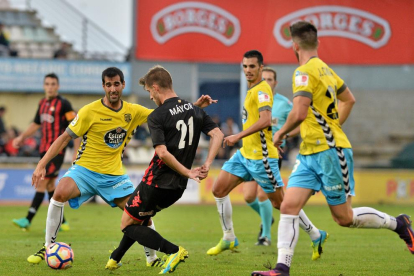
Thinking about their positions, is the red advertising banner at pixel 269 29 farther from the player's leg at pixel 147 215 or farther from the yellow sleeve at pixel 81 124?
the player's leg at pixel 147 215

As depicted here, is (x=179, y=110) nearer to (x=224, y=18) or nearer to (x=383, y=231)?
(x=383, y=231)

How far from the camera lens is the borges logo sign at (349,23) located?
2300 cm

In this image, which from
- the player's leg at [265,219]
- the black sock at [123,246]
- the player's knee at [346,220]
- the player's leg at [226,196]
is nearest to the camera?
the player's knee at [346,220]

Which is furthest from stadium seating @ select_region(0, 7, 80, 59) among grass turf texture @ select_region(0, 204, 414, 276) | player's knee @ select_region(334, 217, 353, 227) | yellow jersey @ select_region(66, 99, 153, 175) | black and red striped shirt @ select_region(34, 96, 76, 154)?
player's knee @ select_region(334, 217, 353, 227)

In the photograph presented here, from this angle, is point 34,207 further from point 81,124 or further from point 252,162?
point 252,162

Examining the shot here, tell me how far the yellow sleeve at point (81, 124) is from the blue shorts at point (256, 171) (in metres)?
2.06

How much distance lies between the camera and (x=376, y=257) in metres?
8.40

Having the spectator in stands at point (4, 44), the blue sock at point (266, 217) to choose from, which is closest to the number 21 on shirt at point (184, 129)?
the blue sock at point (266, 217)

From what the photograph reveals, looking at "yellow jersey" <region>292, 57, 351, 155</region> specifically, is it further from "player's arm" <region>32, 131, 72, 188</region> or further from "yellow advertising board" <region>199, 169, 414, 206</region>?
"yellow advertising board" <region>199, 169, 414, 206</region>

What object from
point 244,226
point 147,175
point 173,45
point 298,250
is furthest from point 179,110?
point 173,45

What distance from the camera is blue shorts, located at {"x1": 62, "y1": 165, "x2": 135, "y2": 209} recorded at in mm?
7551

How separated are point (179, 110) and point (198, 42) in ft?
53.6

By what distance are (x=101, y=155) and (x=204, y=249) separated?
2256 millimetres

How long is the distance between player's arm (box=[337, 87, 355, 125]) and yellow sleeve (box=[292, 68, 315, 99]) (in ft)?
2.11
